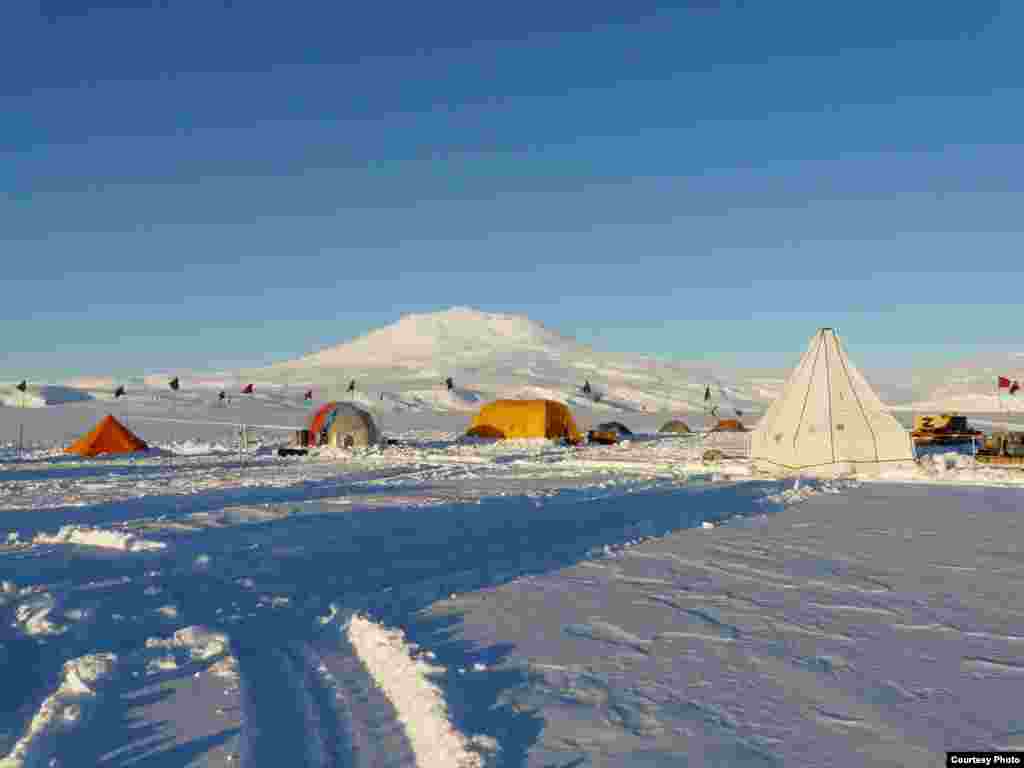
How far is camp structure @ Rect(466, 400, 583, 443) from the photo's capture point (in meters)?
42.4

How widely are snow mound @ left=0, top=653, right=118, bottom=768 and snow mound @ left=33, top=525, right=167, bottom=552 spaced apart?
563 cm

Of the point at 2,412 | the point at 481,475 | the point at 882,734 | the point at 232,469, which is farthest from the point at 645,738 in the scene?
the point at 2,412

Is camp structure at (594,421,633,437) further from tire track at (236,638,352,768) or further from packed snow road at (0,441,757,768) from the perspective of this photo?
tire track at (236,638,352,768)

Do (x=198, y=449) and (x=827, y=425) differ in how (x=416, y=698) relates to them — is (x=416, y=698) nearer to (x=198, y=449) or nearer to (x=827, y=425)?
(x=827, y=425)

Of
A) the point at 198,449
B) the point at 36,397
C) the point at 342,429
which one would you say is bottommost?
the point at 198,449

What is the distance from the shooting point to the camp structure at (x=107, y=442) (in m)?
34.9

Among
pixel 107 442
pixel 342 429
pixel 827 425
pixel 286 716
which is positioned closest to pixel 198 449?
pixel 107 442

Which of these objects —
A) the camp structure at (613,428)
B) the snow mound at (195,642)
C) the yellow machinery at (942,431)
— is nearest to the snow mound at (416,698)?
the snow mound at (195,642)

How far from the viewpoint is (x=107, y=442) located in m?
35.2

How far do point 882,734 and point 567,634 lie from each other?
2852 mm

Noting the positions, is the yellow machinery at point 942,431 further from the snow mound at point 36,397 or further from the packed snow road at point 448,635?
the snow mound at point 36,397

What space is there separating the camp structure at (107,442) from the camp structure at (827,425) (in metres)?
24.6

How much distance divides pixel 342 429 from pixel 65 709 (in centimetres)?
3215

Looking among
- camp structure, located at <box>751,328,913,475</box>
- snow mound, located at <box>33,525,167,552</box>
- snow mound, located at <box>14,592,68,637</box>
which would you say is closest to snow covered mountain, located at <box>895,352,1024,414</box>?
camp structure, located at <box>751,328,913,475</box>
